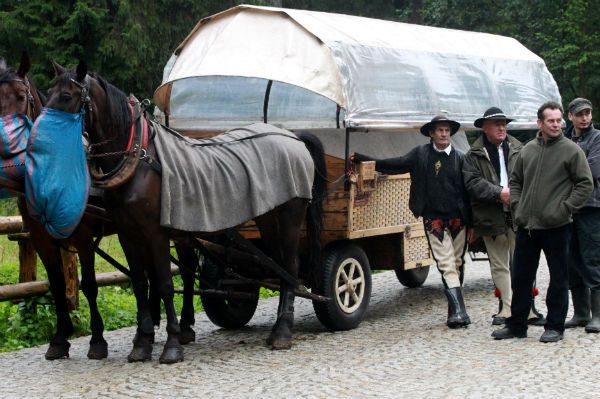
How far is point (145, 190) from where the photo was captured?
7012 mm

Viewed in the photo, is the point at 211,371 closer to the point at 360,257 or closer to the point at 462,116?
the point at 360,257

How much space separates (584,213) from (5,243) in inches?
417

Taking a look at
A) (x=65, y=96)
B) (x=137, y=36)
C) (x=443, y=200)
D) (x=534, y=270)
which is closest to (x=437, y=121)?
(x=443, y=200)

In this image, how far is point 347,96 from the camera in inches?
326

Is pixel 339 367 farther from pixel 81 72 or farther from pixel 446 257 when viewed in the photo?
pixel 81 72

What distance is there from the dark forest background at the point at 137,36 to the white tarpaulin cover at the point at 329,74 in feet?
30.6

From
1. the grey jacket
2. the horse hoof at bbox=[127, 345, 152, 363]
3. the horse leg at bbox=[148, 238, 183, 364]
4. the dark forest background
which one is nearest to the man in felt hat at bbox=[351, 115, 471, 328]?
the grey jacket

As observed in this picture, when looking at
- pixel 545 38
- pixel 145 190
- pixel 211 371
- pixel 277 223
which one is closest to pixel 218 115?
pixel 277 223

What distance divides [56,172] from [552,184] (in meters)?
3.88

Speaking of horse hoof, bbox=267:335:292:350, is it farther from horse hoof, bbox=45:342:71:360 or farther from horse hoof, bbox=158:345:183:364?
horse hoof, bbox=45:342:71:360

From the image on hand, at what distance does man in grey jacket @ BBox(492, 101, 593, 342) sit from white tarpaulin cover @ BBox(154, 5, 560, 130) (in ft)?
4.89

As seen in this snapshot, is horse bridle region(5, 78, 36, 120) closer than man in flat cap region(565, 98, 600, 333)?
Yes

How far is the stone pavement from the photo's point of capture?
6168mm

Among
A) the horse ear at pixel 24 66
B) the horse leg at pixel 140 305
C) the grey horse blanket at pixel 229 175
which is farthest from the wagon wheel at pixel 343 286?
the horse ear at pixel 24 66
